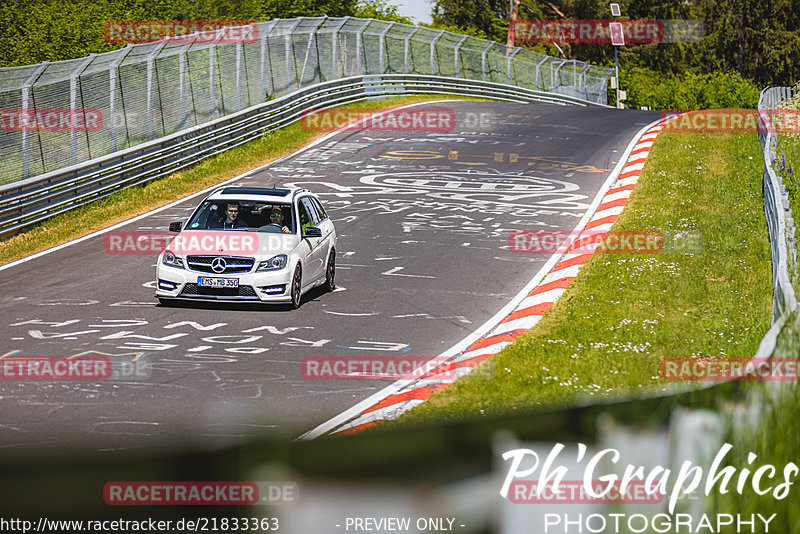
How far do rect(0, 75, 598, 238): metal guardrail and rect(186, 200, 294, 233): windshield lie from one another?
5982 mm

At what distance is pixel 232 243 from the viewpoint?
14609 mm

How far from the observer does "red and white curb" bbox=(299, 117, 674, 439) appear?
924 centimetres

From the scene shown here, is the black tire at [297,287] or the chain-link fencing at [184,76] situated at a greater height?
the chain-link fencing at [184,76]

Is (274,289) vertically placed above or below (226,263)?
below

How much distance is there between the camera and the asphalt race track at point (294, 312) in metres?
9.27

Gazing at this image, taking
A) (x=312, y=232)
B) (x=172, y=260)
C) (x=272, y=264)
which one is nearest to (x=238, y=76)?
(x=312, y=232)

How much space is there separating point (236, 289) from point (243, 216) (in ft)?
5.99

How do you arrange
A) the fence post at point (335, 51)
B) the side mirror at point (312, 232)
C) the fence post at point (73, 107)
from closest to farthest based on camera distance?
the side mirror at point (312, 232) < the fence post at point (73, 107) < the fence post at point (335, 51)

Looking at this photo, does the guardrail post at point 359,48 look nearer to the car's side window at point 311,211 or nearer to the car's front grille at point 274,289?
the car's side window at point 311,211

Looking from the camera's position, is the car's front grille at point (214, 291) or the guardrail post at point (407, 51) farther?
the guardrail post at point (407, 51)

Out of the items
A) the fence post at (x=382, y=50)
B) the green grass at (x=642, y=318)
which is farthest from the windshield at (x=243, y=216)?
the fence post at (x=382, y=50)

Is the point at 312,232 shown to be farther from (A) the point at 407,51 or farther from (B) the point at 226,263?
(A) the point at 407,51

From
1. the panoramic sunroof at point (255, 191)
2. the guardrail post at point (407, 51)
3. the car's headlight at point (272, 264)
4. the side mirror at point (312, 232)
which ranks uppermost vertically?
the guardrail post at point (407, 51)

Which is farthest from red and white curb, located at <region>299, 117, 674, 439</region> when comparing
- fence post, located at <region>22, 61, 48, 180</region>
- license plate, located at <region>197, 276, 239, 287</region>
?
fence post, located at <region>22, 61, 48, 180</region>
